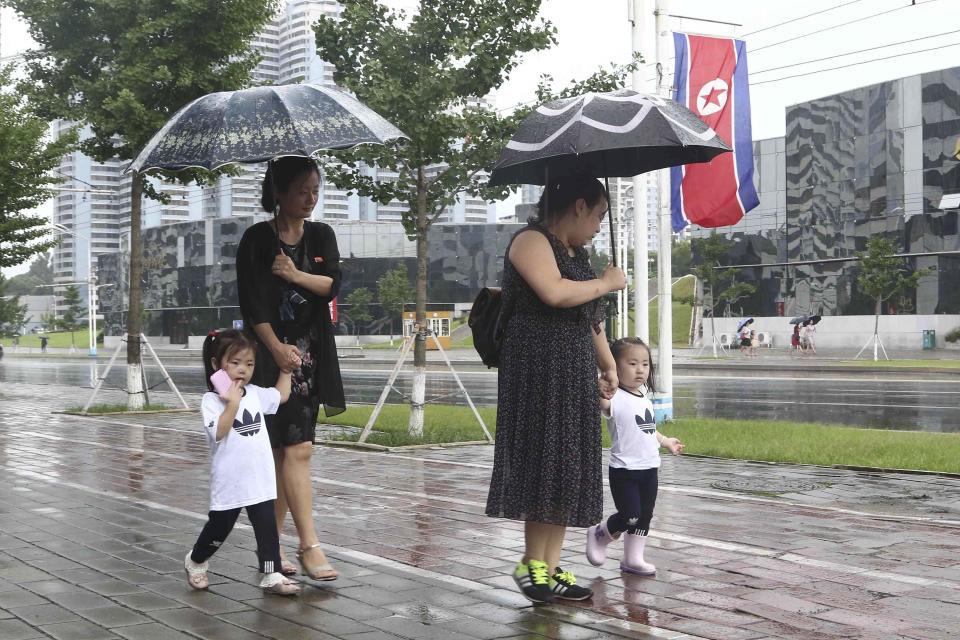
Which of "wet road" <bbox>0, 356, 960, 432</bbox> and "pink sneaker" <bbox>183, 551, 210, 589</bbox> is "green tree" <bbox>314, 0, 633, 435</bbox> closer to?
"wet road" <bbox>0, 356, 960, 432</bbox>

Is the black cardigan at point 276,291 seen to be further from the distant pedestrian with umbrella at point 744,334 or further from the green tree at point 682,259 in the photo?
the green tree at point 682,259

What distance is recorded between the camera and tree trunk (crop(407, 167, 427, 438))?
36.7 ft

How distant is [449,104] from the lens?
37.4 ft

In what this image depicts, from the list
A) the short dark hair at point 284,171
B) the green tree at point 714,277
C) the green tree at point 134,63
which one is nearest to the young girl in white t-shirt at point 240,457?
the short dark hair at point 284,171

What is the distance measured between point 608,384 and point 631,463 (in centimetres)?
50

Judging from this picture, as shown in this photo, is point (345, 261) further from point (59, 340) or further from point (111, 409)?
point (111, 409)

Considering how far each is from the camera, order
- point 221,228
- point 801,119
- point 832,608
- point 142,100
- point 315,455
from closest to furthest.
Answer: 1. point 832,608
2. point 315,455
3. point 142,100
4. point 801,119
5. point 221,228

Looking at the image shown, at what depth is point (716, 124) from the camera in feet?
37.9

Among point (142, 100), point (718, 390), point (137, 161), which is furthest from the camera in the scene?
point (718, 390)

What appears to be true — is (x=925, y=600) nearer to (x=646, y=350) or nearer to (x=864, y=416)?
(x=646, y=350)

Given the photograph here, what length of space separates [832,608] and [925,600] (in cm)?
46

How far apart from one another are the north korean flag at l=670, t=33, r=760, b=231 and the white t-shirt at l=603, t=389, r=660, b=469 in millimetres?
6853

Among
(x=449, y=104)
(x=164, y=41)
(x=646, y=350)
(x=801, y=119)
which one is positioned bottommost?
(x=646, y=350)

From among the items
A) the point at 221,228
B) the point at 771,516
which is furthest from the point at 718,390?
the point at 221,228
